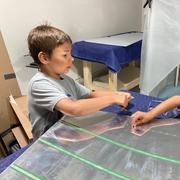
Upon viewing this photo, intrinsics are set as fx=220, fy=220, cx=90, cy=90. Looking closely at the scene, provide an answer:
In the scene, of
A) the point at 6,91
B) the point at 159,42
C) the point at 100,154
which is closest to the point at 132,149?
the point at 100,154

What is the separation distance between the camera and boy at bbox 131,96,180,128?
2.66ft

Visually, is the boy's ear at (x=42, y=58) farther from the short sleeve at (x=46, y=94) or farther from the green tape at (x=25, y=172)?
the green tape at (x=25, y=172)

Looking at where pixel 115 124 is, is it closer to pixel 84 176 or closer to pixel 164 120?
pixel 164 120

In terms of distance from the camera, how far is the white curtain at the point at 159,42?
4.34 feet

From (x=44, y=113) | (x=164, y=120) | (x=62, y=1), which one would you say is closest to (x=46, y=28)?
(x=44, y=113)

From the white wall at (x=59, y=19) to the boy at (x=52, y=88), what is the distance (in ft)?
2.66

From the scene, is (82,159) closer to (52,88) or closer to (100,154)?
(100,154)

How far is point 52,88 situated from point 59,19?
114cm

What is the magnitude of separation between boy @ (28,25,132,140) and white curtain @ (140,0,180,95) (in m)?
0.60

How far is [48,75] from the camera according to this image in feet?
3.14

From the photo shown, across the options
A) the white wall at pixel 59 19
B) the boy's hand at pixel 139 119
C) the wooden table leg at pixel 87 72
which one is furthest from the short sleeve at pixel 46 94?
the wooden table leg at pixel 87 72

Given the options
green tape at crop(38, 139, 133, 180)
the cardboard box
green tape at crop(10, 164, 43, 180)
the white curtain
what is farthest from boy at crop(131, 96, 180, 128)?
the cardboard box

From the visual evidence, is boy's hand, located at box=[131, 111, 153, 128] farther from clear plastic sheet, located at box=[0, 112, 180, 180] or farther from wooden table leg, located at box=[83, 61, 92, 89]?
wooden table leg, located at box=[83, 61, 92, 89]

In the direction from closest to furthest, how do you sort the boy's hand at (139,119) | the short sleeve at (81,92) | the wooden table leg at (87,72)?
the boy's hand at (139,119) → the short sleeve at (81,92) → the wooden table leg at (87,72)
